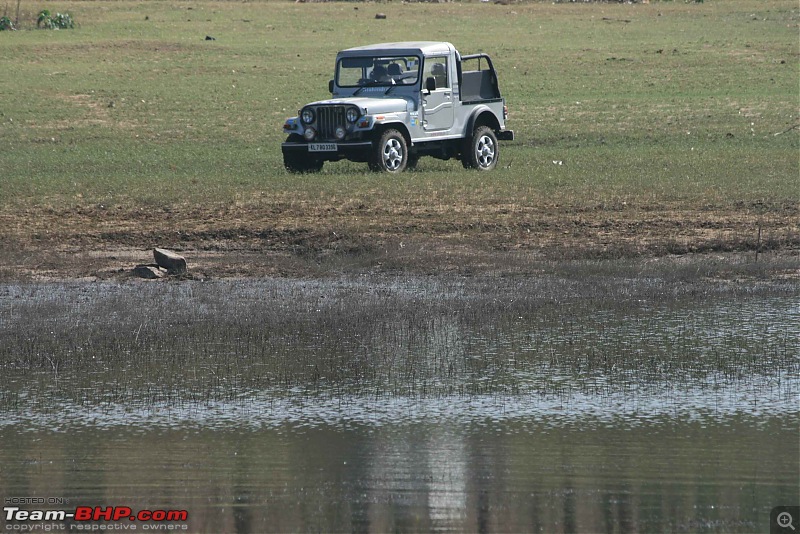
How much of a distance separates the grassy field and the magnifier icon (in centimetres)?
714

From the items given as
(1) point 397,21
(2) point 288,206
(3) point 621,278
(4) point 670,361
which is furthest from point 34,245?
(1) point 397,21

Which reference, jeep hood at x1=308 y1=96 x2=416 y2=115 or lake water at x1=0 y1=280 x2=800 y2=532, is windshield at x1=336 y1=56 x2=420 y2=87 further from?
lake water at x1=0 y1=280 x2=800 y2=532

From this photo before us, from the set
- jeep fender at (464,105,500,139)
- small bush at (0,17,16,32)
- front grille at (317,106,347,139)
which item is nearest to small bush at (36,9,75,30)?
small bush at (0,17,16,32)

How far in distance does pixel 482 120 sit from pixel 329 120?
2.86 meters

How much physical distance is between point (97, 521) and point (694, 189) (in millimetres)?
11480

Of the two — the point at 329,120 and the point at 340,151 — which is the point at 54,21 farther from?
the point at 340,151

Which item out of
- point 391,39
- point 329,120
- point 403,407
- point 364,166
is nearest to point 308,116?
point 329,120

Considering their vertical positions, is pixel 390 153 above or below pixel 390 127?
below

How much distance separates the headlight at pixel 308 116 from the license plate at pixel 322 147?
39 centimetres

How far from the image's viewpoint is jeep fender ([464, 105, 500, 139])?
1970 centimetres

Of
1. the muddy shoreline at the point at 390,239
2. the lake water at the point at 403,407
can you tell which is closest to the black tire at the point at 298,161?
the muddy shoreline at the point at 390,239

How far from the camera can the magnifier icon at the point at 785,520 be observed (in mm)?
6256

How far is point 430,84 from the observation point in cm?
1881

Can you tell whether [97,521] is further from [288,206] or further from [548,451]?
[288,206]
